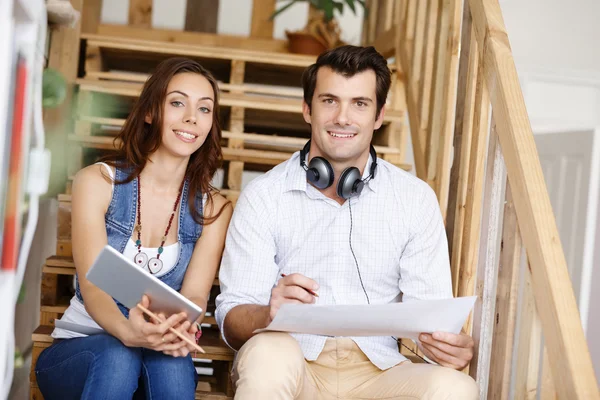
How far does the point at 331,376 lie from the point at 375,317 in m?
0.35

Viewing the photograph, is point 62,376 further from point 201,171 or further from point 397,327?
point 397,327

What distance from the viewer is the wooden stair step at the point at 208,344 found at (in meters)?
1.81

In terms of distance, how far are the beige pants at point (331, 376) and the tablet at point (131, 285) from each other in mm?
161

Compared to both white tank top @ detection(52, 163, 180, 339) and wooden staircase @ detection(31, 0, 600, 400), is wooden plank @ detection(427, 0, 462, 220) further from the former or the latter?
white tank top @ detection(52, 163, 180, 339)

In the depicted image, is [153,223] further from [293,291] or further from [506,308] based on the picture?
[506,308]

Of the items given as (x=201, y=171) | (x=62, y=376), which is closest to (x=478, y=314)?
(x=201, y=171)

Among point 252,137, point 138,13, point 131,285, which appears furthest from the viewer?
point 138,13

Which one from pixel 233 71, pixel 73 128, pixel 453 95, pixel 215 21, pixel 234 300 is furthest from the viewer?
pixel 215 21

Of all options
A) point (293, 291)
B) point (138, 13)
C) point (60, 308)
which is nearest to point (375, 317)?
point (293, 291)

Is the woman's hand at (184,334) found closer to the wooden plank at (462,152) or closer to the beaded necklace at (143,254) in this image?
the beaded necklace at (143,254)

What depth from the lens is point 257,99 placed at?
97.0 inches

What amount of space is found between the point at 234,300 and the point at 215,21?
99.3 inches

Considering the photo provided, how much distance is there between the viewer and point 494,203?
1.67m

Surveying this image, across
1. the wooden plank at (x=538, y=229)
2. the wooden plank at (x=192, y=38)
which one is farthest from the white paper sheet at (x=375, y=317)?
the wooden plank at (x=192, y=38)
